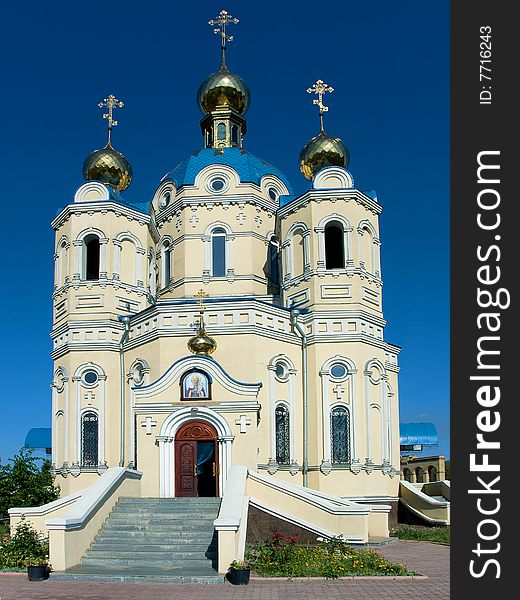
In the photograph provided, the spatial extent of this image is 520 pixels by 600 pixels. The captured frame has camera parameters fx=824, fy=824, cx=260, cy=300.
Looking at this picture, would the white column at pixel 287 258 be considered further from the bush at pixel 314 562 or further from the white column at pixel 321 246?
the bush at pixel 314 562

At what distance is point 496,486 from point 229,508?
756 cm

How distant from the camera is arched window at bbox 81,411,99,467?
890 inches

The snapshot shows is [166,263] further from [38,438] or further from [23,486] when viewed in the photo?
[38,438]

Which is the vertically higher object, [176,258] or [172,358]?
[176,258]

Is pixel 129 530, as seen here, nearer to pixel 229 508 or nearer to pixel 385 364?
pixel 229 508

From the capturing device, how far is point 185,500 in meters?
17.5

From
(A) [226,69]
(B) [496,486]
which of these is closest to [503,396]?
(B) [496,486]

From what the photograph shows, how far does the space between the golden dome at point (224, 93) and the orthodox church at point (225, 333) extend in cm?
265

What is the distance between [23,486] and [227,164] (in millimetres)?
11338

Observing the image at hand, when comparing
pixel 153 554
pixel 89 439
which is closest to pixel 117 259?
pixel 89 439

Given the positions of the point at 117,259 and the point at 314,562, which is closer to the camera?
the point at 314,562

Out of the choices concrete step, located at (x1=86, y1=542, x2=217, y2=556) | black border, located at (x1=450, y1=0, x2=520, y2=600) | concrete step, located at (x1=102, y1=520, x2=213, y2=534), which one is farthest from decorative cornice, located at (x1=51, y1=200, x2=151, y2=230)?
black border, located at (x1=450, y1=0, x2=520, y2=600)

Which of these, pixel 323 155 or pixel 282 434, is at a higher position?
pixel 323 155

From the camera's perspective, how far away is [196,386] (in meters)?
19.8
